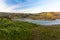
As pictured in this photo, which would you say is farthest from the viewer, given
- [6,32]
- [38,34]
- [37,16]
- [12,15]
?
[37,16]

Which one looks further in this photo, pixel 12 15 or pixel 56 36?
pixel 12 15

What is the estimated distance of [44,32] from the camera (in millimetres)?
12438

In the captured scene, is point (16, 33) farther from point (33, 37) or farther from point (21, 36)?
point (33, 37)

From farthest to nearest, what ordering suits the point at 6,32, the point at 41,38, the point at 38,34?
the point at 38,34
the point at 41,38
the point at 6,32

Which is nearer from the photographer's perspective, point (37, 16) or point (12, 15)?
point (12, 15)

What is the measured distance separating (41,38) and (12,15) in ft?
20.0

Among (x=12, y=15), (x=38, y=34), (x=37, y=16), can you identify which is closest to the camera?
(x=38, y=34)

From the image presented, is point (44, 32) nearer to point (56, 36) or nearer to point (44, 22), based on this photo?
point (56, 36)

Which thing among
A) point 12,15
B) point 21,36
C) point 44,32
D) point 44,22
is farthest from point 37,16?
point 21,36

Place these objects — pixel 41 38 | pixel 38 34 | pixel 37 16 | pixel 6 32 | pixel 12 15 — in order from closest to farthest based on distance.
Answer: pixel 6 32 < pixel 41 38 < pixel 38 34 < pixel 12 15 < pixel 37 16

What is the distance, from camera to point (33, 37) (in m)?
11.7

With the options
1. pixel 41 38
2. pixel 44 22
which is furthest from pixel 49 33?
pixel 44 22

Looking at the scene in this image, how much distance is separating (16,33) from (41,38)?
5.18 feet

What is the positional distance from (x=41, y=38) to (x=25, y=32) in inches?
44.8
